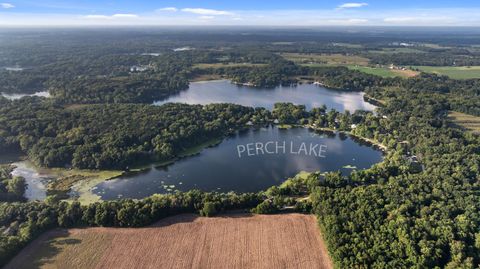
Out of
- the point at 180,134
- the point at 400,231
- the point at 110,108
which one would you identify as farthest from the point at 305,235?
the point at 110,108

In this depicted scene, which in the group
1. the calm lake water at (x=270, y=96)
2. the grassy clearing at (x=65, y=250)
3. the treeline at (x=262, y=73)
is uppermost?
the treeline at (x=262, y=73)

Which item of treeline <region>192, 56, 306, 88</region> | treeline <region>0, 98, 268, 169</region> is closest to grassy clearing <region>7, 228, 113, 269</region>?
treeline <region>0, 98, 268, 169</region>

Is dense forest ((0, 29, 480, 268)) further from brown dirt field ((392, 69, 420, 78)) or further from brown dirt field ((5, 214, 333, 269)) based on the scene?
brown dirt field ((392, 69, 420, 78))

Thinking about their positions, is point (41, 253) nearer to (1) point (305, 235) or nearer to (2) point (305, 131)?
(1) point (305, 235)

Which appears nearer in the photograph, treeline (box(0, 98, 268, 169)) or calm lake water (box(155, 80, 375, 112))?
treeline (box(0, 98, 268, 169))

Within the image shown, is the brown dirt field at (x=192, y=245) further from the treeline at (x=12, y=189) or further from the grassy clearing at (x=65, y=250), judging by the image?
the treeline at (x=12, y=189)

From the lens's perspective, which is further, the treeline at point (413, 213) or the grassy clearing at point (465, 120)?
the grassy clearing at point (465, 120)

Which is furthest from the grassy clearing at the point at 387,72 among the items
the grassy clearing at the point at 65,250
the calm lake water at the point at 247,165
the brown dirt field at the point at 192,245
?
the grassy clearing at the point at 65,250

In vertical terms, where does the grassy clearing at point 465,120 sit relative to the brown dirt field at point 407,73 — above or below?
below
